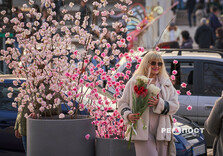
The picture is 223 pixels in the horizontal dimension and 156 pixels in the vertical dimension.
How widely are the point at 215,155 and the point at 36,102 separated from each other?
231cm

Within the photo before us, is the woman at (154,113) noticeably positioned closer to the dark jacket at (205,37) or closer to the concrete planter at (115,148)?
the concrete planter at (115,148)

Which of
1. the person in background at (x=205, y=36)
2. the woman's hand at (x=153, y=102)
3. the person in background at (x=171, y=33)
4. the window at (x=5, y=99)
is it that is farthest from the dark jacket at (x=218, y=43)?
the woman's hand at (x=153, y=102)

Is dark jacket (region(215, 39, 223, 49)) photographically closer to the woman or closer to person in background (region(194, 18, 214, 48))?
person in background (region(194, 18, 214, 48))

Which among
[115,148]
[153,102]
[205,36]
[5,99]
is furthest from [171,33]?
[153,102]

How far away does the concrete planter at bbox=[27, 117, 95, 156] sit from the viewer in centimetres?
649

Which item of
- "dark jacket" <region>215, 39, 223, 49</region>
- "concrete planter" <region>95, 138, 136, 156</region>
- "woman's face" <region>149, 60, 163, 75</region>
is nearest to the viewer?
"woman's face" <region>149, 60, 163, 75</region>

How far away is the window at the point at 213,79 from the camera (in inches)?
386

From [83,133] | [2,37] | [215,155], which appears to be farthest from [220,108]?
[2,37]

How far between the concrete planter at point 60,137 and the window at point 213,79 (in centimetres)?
376

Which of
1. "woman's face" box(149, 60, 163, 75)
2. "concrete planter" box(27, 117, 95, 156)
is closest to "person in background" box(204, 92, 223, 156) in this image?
"woman's face" box(149, 60, 163, 75)

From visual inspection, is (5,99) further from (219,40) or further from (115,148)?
(219,40)

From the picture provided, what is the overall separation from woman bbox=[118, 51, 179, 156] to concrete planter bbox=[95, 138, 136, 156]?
36 cm

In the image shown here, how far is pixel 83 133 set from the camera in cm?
654

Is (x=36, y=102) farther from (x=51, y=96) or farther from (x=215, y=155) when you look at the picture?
(x=215, y=155)
